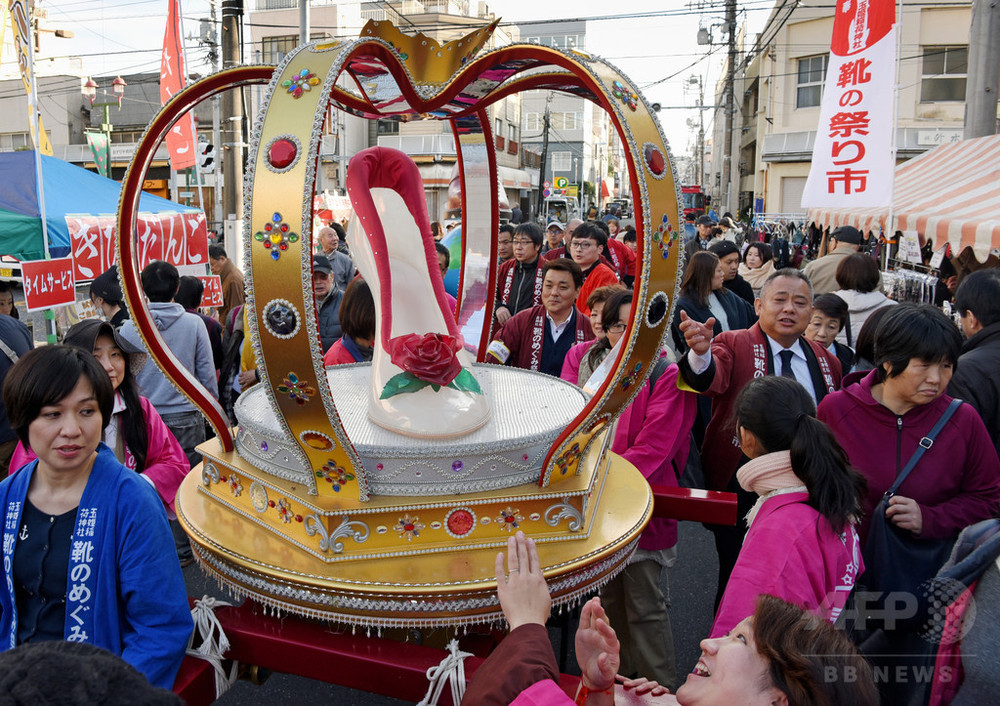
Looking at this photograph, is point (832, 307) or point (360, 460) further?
point (832, 307)

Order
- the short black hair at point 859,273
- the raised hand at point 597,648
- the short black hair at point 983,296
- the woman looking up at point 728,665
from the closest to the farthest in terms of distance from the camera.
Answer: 1. the woman looking up at point 728,665
2. the raised hand at point 597,648
3. the short black hair at point 983,296
4. the short black hair at point 859,273

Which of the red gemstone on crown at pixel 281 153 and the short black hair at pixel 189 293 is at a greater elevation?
the red gemstone on crown at pixel 281 153

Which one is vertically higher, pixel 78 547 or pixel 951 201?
pixel 951 201

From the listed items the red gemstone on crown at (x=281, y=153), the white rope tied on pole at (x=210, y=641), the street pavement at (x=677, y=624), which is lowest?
the street pavement at (x=677, y=624)

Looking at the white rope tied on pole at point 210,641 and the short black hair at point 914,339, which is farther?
the short black hair at point 914,339

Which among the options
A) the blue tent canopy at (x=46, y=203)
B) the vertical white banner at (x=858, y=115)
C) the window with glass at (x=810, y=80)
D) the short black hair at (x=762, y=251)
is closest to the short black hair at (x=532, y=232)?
the vertical white banner at (x=858, y=115)

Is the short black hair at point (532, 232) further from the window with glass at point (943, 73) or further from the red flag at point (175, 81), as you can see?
the window with glass at point (943, 73)

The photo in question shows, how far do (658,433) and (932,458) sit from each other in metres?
0.84

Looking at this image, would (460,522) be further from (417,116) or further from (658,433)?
(417,116)

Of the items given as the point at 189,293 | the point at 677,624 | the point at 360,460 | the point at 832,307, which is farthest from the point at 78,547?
the point at 832,307

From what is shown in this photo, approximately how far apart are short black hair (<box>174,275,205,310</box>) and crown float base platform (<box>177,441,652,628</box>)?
2.53 meters

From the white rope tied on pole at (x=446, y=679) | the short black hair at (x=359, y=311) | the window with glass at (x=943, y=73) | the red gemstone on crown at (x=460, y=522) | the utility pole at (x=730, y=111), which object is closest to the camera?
the white rope tied on pole at (x=446, y=679)

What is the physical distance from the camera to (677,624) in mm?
3352

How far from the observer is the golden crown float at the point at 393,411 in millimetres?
1604
